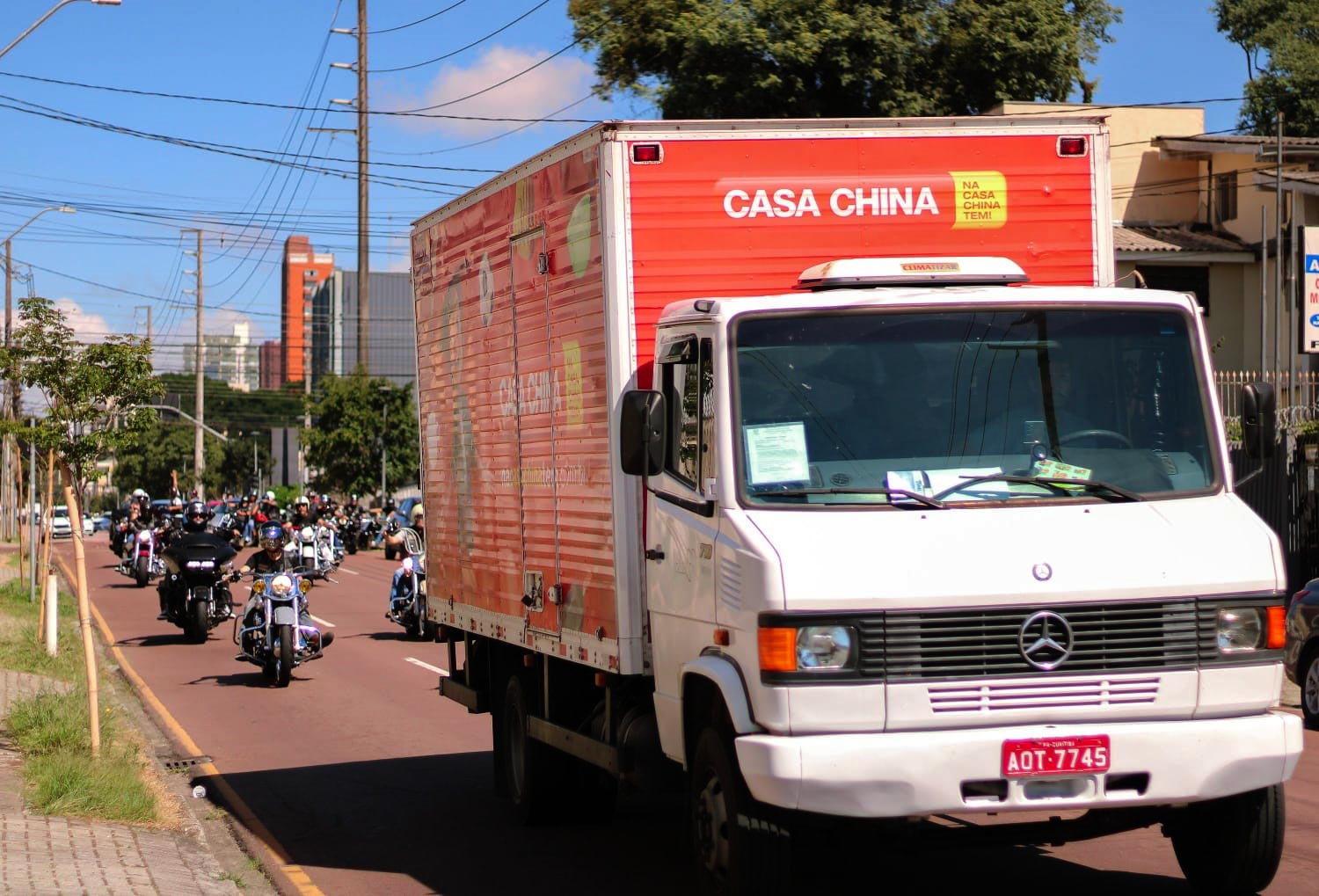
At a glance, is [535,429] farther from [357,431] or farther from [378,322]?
[378,322]

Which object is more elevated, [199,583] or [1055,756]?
[1055,756]

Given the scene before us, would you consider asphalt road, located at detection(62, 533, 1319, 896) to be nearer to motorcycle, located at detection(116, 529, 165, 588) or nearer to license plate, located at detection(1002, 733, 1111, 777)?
license plate, located at detection(1002, 733, 1111, 777)

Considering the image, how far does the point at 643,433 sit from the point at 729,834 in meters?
1.71

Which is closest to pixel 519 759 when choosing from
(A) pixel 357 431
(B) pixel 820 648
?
(B) pixel 820 648

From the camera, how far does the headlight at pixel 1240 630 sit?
6.52 meters

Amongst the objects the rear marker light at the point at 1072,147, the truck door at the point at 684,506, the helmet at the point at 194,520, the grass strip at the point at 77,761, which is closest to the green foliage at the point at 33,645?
the grass strip at the point at 77,761

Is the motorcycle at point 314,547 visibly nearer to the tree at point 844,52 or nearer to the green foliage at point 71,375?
the green foliage at point 71,375

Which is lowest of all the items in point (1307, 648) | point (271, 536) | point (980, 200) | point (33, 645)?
point (33, 645)

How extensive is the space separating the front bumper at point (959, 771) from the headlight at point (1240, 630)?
331 mm

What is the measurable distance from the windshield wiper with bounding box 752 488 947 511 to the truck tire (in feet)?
3.31

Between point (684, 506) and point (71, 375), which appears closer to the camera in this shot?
point (684, 506)

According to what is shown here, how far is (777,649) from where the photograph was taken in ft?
20.7

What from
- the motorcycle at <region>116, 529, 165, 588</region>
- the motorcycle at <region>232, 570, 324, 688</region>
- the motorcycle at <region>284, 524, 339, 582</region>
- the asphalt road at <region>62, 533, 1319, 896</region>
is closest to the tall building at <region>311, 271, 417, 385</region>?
the motorcycle at <region>116, 529, 165, 588</region>

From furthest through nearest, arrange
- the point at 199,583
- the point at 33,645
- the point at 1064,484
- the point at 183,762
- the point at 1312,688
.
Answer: the point at 199,583 → the point at 33,645 → the point at 1312,688 → the point at 183,762 → the point at 1064,484
